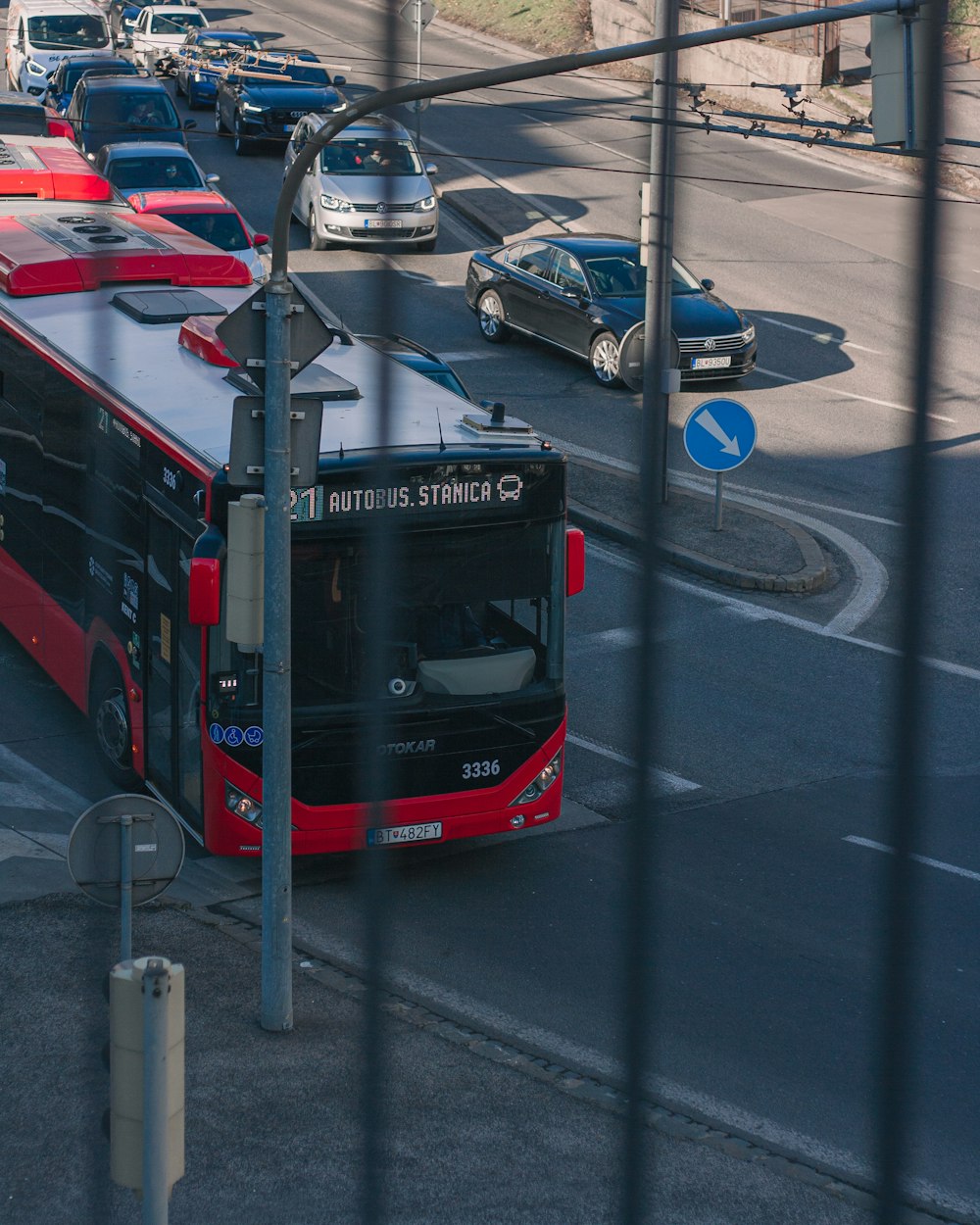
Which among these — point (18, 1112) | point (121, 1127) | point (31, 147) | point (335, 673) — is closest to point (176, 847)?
point (18, 1112)

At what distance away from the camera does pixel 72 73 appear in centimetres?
2931

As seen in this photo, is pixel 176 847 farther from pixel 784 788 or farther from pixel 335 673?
pixel 784 788

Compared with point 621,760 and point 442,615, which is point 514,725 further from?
point 621,760

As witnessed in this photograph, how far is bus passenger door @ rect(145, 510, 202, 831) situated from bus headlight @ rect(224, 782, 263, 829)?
231mm

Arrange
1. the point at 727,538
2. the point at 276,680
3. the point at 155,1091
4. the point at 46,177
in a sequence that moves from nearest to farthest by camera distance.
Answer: the point at 155,1091, the point at 276,680, the point at 46,177, the point at 727,538

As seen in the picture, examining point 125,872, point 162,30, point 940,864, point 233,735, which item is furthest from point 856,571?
point 162,30

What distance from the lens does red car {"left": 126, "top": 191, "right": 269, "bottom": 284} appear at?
19.8 meters

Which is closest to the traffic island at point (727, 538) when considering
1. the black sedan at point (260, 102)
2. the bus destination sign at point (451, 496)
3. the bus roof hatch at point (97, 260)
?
the bus roof hatch at point (97, 260)

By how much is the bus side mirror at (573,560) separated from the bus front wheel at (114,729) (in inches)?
104

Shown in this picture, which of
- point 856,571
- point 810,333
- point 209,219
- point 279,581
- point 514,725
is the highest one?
point 209,219

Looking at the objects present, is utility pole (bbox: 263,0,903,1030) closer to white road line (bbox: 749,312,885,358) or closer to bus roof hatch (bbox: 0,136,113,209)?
bus roof hatch (bbox: 0,136,113,209)

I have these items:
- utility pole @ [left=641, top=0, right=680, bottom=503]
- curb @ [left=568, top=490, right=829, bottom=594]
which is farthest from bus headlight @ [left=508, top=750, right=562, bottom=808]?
utility pole @ [left=641, top=0, right=680, bottom=503]

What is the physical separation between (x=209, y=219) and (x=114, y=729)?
11.9 meters

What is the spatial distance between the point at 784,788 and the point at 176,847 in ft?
15.5
